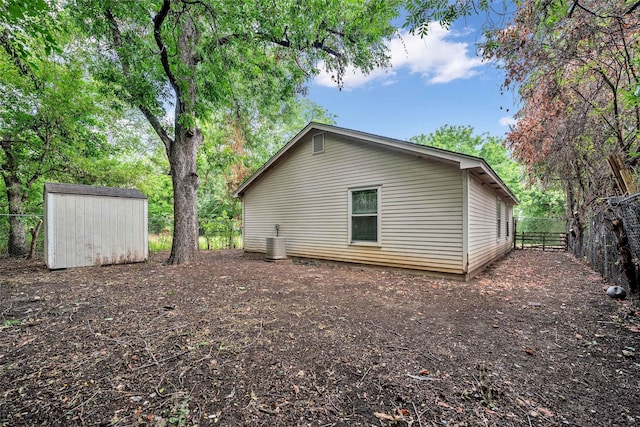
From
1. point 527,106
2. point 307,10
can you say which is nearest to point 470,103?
point 527,106

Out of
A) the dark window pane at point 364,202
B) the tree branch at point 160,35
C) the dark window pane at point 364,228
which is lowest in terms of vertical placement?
the dark window pane at point 364,228

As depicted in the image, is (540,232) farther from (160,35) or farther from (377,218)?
(160,35)

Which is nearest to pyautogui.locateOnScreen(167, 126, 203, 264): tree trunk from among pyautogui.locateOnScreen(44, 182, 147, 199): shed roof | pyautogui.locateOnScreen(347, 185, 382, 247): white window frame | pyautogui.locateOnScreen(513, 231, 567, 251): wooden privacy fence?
pyautogui.locateOnScreen(44, 182, 147, 199): shed roof

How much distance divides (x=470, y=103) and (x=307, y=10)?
17.2ft

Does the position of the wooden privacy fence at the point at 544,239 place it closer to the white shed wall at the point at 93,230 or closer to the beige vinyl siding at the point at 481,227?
the beige vinyl siding at the point at 481,227

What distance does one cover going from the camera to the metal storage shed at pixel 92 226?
239 inches

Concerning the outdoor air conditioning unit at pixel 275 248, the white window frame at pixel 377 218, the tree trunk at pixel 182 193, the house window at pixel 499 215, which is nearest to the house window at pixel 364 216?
the white window frame at pixel 377 218

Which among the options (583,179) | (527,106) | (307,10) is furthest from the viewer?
(583,179)

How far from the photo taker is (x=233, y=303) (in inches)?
155

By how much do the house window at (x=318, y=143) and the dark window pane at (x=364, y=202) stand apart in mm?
1749

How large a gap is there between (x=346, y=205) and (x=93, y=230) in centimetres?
652

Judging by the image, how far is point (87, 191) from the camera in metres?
6.52

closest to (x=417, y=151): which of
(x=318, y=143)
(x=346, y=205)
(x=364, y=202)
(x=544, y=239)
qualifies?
(x=364, y=202)

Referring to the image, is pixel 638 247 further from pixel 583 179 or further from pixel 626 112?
pixel 583 179
